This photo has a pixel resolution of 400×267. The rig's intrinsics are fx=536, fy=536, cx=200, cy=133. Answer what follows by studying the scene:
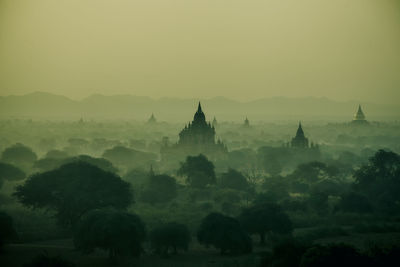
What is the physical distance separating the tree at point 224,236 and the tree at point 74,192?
10.9m

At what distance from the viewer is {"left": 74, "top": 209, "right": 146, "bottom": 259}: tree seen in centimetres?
3584

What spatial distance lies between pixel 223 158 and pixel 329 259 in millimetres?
86806

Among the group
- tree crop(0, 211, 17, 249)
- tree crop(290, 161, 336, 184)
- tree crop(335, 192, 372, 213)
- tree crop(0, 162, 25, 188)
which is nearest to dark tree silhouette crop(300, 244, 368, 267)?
tree crop(0, 211, 17, 249)

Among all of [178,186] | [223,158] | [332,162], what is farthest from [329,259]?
[223,158]

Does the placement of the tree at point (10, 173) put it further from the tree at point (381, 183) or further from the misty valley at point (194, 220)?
the tree at point (381, 183)

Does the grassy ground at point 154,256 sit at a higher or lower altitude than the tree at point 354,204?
lower

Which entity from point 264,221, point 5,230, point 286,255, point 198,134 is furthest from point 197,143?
point 286,255

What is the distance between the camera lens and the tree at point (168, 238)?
3844cm

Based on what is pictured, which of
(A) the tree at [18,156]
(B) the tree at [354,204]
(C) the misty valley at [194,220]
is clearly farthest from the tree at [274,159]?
(A) the tree at [18,156]

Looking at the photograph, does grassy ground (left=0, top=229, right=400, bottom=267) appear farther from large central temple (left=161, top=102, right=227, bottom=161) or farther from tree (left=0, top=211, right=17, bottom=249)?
large central temple (left=161, top=102, right=227, bottom=161)

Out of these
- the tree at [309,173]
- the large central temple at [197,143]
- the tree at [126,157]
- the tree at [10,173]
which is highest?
the large central temple at [197,143]

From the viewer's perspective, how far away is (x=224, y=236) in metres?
38.9

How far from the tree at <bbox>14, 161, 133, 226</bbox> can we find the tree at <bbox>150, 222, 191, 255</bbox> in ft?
30.3

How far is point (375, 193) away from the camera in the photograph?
2405 inches
